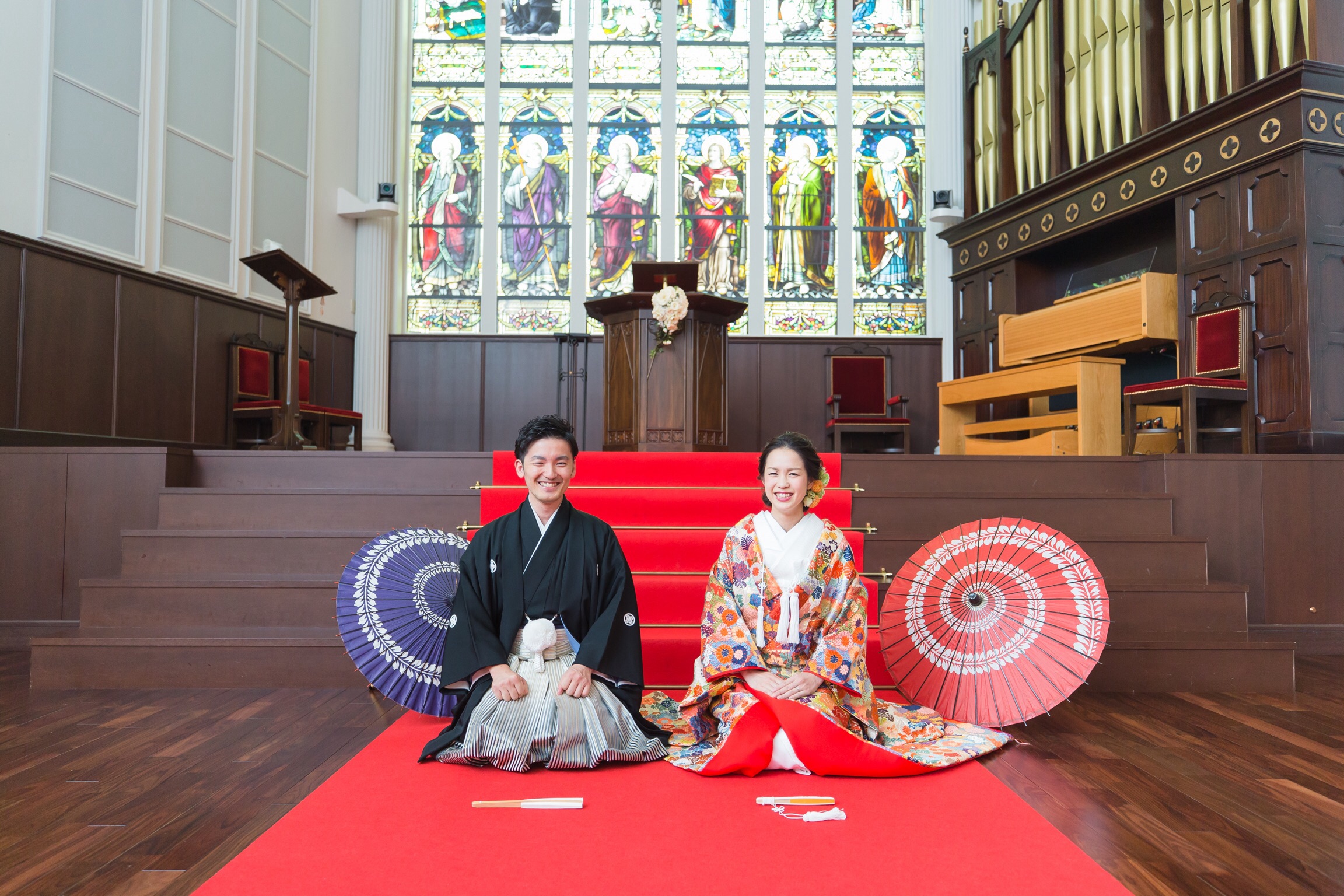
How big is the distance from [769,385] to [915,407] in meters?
1.40

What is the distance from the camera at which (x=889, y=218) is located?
889 cm

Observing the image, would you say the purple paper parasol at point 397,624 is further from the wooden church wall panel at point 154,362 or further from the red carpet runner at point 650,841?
the wooden church wall panel at point 154,362

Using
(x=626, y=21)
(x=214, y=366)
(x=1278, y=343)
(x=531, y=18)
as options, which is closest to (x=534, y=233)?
(x=531, y=18)

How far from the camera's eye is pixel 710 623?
254cm

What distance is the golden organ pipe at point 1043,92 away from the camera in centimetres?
717

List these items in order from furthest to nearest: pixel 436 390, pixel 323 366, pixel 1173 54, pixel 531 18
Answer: pixel 531 18, pixel 436 390, pixel 323 366, pixel 1173 54

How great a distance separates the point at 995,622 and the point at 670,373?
333 cm

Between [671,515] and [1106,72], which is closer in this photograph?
[671,515]

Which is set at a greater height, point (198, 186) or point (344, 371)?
point (198, 186)

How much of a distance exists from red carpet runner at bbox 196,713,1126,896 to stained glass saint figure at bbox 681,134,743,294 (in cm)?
695

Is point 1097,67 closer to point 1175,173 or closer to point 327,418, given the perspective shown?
point 1175,173

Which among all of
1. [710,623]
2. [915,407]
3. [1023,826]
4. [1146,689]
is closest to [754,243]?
[915,407]

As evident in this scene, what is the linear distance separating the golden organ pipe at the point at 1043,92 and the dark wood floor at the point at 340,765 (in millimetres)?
4979

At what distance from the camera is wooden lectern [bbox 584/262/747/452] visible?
575 centimetres
